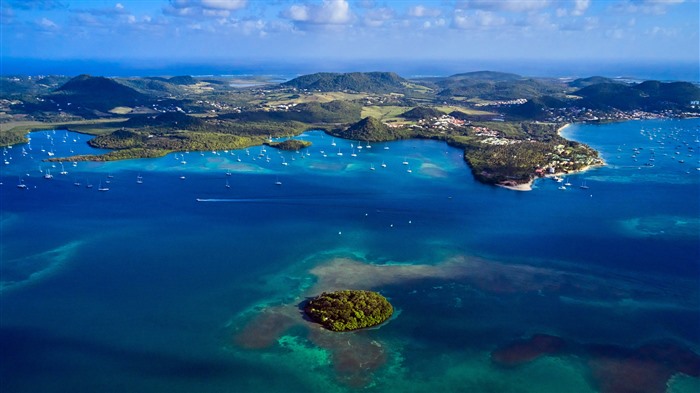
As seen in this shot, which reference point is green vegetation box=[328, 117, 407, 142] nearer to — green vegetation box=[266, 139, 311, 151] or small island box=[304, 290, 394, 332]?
green vegetation box=[266, 139, 311, 151]

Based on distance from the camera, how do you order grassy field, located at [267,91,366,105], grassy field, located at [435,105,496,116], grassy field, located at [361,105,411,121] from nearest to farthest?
grassy field, located at [361,105,411,121] → grassy field, located at [435,105,496,116] → grassy field, located at [267,91,366,105]

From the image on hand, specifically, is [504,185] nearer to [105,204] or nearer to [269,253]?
[269,253]

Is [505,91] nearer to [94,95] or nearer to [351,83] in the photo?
[351,83]

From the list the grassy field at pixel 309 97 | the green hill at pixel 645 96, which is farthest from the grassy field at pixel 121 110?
the green hill at pixel 645 96

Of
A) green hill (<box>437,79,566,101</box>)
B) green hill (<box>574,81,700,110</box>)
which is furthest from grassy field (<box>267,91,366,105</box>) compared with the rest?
green hill (<box>574,81,700,110</box>)

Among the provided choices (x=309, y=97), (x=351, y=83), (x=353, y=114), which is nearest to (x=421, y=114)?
(x=353, y=114)

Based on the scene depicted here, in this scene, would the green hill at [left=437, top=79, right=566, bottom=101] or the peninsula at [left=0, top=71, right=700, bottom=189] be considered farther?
the green hill at [left=437, top=79, right=566, bottom=101]
